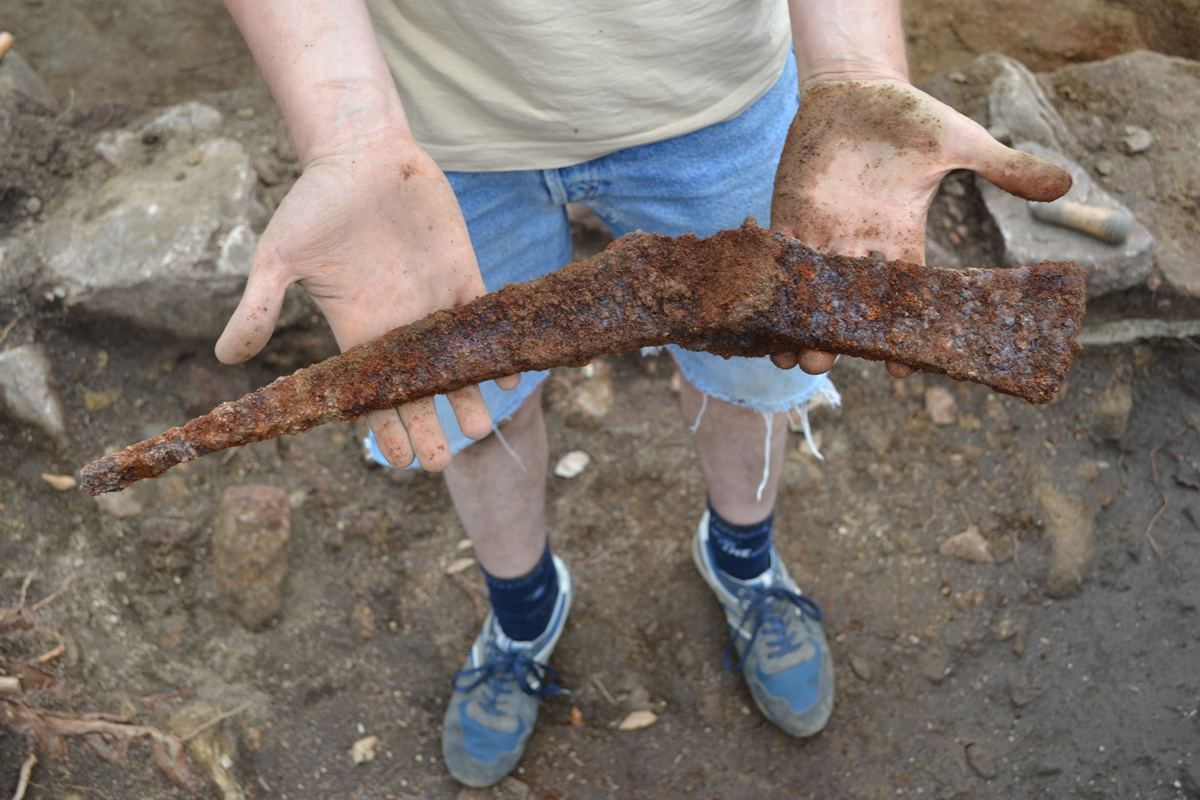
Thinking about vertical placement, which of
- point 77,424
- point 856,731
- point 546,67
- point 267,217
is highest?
point 546,67

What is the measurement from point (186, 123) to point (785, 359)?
8.86 ft

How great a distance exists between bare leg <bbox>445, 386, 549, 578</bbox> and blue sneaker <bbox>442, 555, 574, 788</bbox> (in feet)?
1.08

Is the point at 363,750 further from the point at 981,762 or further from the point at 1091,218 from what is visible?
the point at 1091,218

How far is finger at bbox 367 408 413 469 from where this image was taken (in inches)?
65.6

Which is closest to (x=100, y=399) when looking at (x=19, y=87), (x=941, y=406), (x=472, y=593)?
(x=19, y=87)

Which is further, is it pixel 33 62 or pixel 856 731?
pixel 33 62

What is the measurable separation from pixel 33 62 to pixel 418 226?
11.6ft

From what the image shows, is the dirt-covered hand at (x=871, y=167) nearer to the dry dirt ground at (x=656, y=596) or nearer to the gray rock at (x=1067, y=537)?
the dry dirt ground at (x=656, y=596)

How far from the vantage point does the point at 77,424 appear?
2.71 metres

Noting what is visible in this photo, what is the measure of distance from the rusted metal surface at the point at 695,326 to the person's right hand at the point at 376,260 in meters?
0.07

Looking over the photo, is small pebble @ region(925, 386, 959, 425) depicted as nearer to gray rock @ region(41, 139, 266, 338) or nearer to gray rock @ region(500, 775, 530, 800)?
gray rock @ region(500, 775, 530, 800)

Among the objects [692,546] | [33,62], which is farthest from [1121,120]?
[33,62]

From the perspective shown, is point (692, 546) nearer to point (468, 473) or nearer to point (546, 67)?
point (468, 473)

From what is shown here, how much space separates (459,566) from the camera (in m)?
2.82
